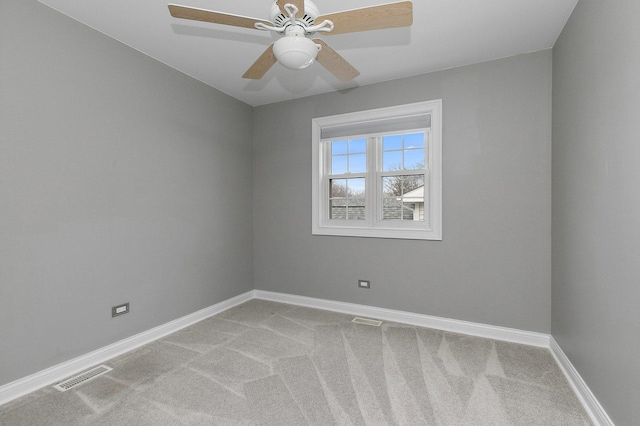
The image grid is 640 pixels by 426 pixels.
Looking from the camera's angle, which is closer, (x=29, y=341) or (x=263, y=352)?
(x=29, y=341)

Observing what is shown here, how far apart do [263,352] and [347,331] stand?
89cm

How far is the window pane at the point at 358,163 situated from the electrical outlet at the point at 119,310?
106 inches

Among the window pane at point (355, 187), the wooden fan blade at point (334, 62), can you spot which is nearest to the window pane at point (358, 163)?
the window pane at point (355, 187)

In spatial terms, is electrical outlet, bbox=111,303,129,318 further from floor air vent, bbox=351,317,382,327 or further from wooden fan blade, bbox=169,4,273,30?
wooden fan blade, bbox=169,4,273,30

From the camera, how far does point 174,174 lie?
322cm

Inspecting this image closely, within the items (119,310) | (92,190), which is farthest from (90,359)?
(92,190)

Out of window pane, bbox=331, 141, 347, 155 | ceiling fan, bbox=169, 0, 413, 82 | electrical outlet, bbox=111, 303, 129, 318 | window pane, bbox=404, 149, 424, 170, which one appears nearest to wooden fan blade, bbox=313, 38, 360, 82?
ceiling fan, bbox=169, 0, 413, 82

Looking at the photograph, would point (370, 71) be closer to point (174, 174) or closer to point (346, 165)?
point (346, 165)

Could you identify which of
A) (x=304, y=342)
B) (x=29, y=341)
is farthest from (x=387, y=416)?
(x=29, y=341)

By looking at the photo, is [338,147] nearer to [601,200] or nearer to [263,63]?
[263,63]

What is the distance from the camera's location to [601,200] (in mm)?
1818

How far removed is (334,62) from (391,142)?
5.77ft

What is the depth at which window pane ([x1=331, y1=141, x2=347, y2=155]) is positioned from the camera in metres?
3.89

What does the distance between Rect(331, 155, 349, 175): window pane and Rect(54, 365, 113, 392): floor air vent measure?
2938mm
